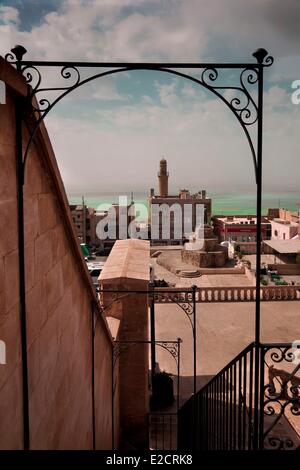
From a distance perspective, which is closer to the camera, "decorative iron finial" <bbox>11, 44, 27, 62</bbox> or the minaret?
"decorative iron finial" <bbox>11, 44, 27, 62</bbox>

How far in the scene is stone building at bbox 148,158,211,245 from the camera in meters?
60.2

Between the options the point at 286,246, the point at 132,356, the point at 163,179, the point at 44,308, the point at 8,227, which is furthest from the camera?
the point at 163,179

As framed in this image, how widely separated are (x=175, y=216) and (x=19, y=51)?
60841 millimetres

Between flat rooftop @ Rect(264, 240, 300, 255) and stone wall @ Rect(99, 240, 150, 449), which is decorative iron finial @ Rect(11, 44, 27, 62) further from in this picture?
flat rooftop @ Rect(264, 240, 300, 255)

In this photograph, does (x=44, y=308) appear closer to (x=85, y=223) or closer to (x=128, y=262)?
(x=128, y=262)

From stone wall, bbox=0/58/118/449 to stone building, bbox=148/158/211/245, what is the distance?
54.9m

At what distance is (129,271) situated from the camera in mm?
7461

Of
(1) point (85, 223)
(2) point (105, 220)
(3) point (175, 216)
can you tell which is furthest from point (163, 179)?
(1) point (85, 223)

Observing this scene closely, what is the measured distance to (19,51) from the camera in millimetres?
2533

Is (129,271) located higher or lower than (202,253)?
higher

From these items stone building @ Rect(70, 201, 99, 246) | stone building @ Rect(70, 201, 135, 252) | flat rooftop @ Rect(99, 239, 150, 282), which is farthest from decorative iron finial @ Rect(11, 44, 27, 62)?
stone building @ Rect(70, 201, 99, 246)
